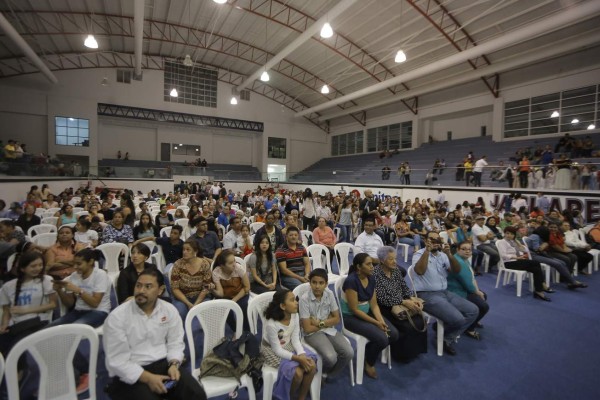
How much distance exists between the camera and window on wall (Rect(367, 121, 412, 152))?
1927 cm

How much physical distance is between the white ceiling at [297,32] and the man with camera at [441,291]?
34.3 feet

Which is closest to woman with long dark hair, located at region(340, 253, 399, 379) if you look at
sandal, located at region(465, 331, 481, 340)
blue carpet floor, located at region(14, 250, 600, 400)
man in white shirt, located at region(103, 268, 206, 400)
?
blue carpet floor, located at region(14, 250, 600, 400)

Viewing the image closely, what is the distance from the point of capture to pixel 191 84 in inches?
814

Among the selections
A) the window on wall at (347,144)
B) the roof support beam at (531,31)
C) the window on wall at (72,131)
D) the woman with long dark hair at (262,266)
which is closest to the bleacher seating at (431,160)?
the window on wall at (347,144)

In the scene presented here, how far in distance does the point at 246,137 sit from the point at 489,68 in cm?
1701

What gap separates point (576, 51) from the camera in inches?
458

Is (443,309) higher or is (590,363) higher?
(443,309)

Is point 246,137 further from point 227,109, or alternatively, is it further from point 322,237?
point 322,237

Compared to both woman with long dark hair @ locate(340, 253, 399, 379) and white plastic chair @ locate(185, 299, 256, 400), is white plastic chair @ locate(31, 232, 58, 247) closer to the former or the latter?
white plastic chair @ locate(185, 299, 256, 400)

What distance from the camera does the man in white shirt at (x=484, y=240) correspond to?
19.3 ft

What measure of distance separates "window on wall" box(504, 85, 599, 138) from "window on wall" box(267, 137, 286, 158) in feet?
50.9

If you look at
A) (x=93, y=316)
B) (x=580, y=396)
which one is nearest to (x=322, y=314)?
(x=93, y=316)

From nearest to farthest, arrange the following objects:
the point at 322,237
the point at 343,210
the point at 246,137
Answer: the point at 322,237 → the point at 343,210 → the point at 246,137

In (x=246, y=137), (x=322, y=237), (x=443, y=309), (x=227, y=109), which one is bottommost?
(x=443, y=309)
